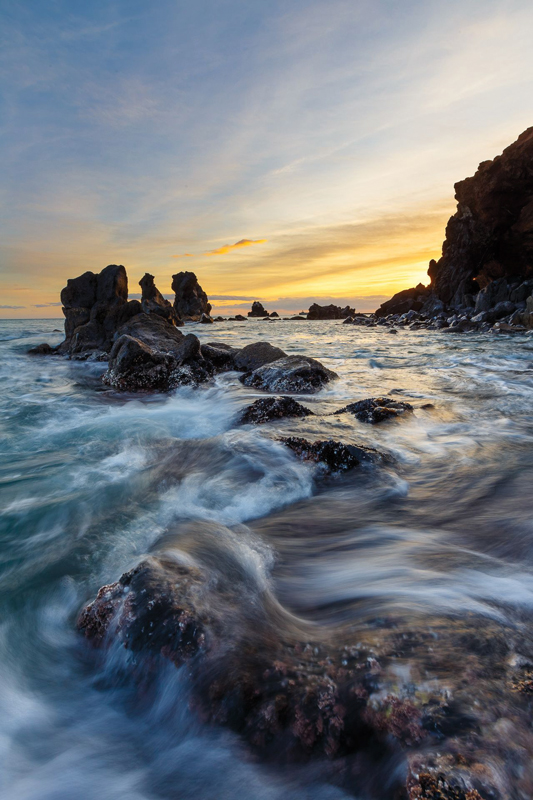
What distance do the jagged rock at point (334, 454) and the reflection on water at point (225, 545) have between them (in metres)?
0.16

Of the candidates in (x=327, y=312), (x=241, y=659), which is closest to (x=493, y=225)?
(x=241, y=659)

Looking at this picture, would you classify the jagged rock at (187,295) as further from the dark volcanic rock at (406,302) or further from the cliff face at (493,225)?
the cliff face at (493,225)

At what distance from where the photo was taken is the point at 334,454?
464 centimetres

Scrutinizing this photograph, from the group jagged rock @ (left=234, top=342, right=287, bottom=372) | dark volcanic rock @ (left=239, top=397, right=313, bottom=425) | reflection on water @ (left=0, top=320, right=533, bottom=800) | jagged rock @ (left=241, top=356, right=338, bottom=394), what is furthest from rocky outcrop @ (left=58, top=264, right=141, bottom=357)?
dark volcanic rock @ (left=239, top=397, right=313, bottom=425)

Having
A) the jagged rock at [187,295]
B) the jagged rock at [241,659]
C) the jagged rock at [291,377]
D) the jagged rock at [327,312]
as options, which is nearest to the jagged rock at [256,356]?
the jagged rock at [291,377]

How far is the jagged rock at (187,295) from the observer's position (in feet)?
256

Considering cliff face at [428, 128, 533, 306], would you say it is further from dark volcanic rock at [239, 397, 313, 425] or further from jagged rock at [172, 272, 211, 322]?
jagged rock at [172, 272, 211, 322]

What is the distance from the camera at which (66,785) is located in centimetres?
169

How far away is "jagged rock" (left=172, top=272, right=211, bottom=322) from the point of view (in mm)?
78125

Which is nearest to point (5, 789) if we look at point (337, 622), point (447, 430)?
point (337, 622)

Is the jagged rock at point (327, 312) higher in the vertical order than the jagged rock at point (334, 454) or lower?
higher

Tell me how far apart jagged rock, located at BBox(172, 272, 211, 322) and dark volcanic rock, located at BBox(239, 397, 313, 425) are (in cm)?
7320

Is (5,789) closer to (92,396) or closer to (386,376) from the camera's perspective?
(92,396)

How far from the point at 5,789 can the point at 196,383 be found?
9.60 metres
